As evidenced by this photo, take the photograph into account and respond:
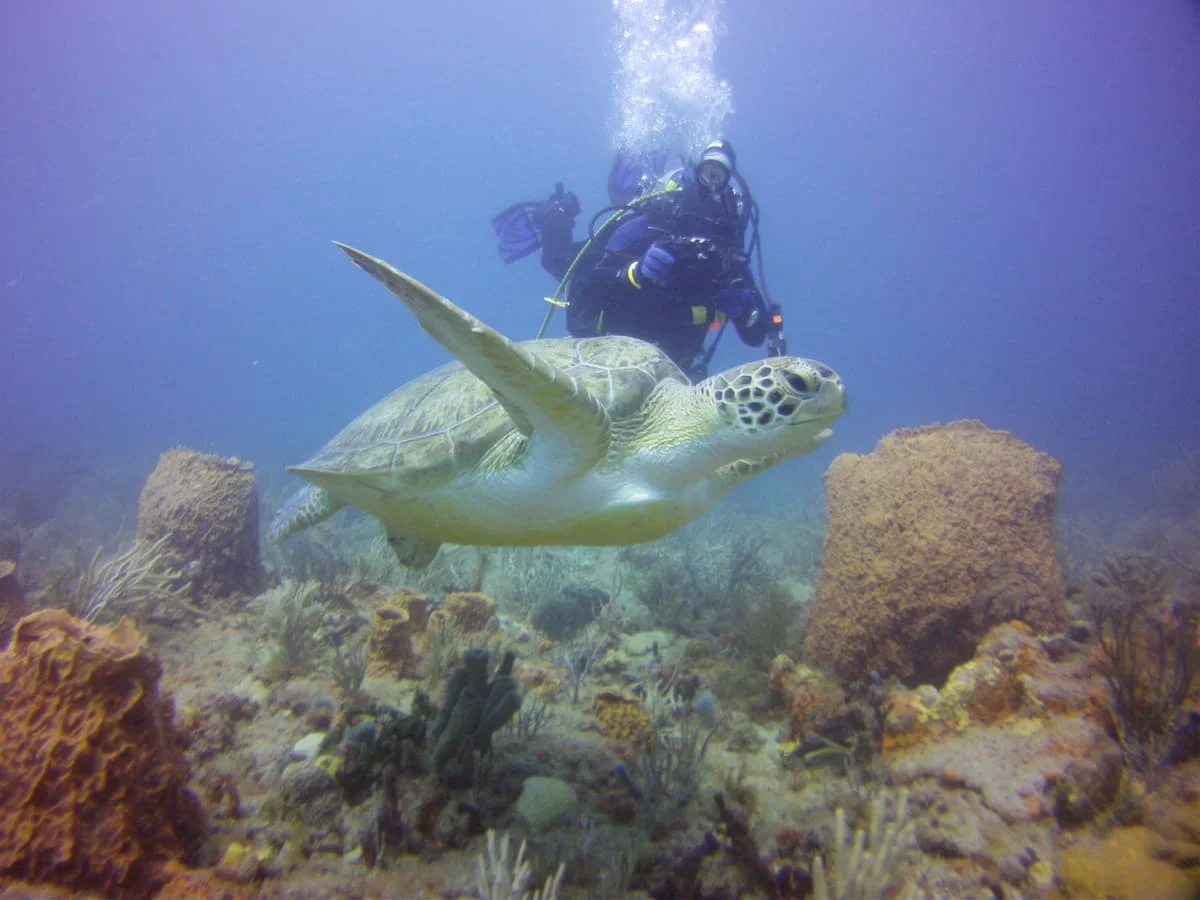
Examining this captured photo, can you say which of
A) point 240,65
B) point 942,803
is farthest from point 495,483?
point 240,65

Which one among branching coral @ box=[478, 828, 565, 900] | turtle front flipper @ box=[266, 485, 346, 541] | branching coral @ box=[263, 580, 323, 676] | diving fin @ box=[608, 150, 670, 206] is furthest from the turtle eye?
diving fin @ box=[608, 150, 670, 206]

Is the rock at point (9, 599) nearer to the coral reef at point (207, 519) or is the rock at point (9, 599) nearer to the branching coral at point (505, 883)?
the coral reef at point (207, 519)

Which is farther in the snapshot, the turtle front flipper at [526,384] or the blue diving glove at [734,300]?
the blue diving glove at [734,300]

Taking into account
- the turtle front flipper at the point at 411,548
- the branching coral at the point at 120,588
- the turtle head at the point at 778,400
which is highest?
the turtle head at the point at 778,400

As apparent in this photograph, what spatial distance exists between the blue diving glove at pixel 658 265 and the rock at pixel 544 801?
15.7ft

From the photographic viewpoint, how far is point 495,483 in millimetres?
3295

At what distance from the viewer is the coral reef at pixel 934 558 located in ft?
11.7

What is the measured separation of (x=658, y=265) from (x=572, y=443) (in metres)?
3.56

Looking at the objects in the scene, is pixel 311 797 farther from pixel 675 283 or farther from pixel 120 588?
pixel 675 283

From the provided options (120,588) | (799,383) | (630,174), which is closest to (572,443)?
(799,383)

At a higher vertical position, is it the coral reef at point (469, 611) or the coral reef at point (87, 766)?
the coral reef at point (469, 611)

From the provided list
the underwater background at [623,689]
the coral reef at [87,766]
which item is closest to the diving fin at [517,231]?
the underwater background at [623,689]

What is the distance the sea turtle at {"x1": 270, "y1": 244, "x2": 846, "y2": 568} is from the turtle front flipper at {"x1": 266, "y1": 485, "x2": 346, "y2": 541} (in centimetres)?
74

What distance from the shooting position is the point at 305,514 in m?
4.69
